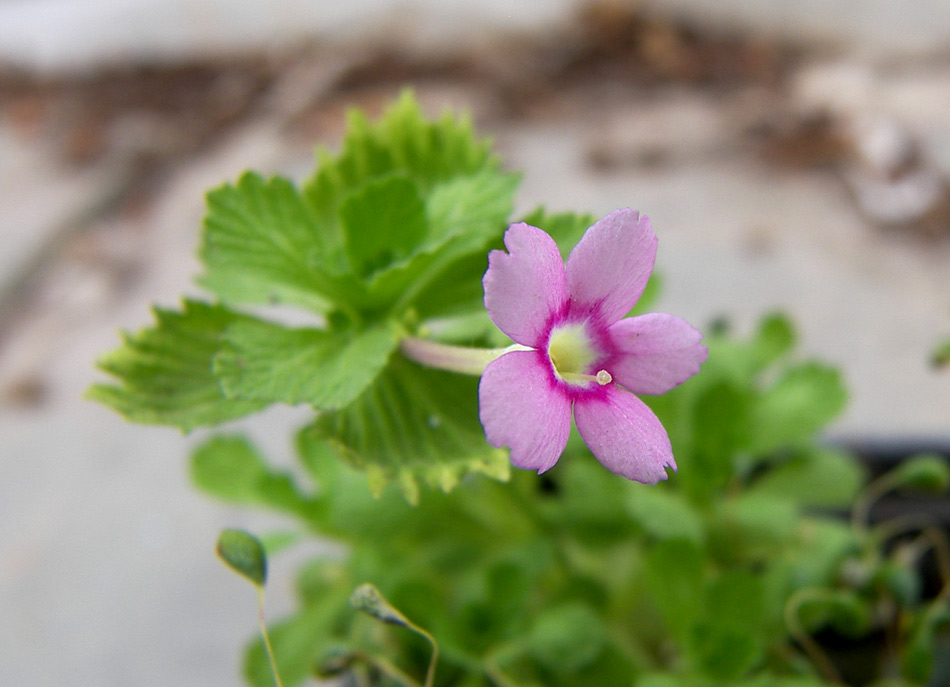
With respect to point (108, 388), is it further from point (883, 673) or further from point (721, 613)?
point (883, 673)

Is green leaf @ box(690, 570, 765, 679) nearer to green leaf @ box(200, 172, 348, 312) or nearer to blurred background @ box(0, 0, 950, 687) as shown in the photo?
green leaf @ box(200, 172, 348, 312)

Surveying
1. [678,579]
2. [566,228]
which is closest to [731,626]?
[678,579]

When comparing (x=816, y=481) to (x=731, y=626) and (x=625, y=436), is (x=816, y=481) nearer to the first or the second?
(x=731, y=626)

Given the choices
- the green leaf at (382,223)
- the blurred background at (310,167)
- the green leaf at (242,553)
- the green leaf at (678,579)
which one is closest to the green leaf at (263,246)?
the green leaf at (382,223)

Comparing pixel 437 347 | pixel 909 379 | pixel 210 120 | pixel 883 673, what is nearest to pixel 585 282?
pixel 437 347

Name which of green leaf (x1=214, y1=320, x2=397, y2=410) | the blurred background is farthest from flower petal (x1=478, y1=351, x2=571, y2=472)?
the blurred background

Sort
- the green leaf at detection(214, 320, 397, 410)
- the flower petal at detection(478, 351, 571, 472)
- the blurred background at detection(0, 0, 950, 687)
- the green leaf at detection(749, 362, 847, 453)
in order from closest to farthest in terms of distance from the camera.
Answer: the flower petal at detection(478, 351, 571, 472) < the green leaf at detection(214, 320, 397, 410) < the green leaf at detection(749, 362, 847, 453) < the blurred background at detection(0, 0, 950, 687)
